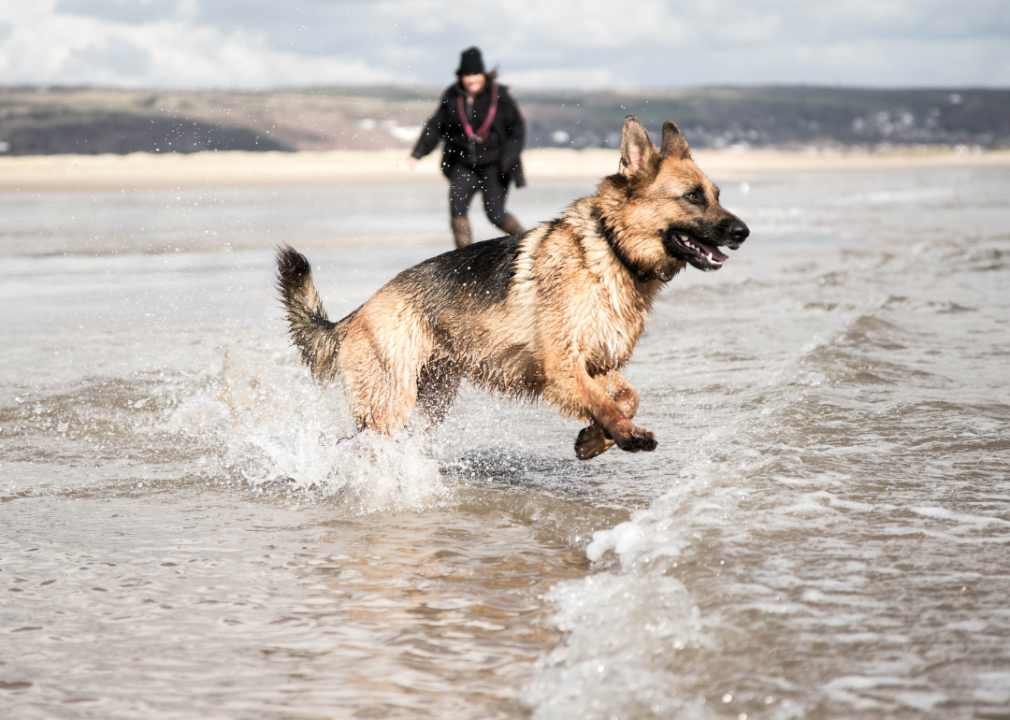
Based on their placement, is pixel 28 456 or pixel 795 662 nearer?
pixel 795 662

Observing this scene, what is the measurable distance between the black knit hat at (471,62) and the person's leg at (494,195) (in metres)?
0.86

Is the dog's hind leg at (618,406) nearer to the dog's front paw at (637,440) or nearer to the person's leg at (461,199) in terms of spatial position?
the dog's front paw at (637,440)

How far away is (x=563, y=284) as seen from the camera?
14.6 ft

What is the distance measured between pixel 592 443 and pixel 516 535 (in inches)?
29.5

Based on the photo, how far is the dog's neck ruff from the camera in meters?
4.39

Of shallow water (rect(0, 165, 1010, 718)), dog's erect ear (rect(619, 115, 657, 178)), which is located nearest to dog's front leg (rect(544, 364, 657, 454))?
shallow water (rect(0, 165, 1010, 718))

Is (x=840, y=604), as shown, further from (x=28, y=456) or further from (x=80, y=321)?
(x=80, y=321)

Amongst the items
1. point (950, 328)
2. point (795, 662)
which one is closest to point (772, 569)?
point (795, 662)

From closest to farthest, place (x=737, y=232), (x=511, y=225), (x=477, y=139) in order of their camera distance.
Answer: (x=737, y=232), (x=511, y=225), (x=477, y=139)

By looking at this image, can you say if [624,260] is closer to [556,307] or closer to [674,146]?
[556,307]

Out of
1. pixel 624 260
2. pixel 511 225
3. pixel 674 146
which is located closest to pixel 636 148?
pixel 674 146

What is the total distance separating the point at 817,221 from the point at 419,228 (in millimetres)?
8993

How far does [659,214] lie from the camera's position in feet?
14.3

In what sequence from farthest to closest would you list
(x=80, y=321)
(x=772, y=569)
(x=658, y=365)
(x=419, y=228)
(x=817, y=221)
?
(x=817, y=221), (x=419, y=228), (x=80, y=321), (x=658, y=365), (x=772, y=569)
